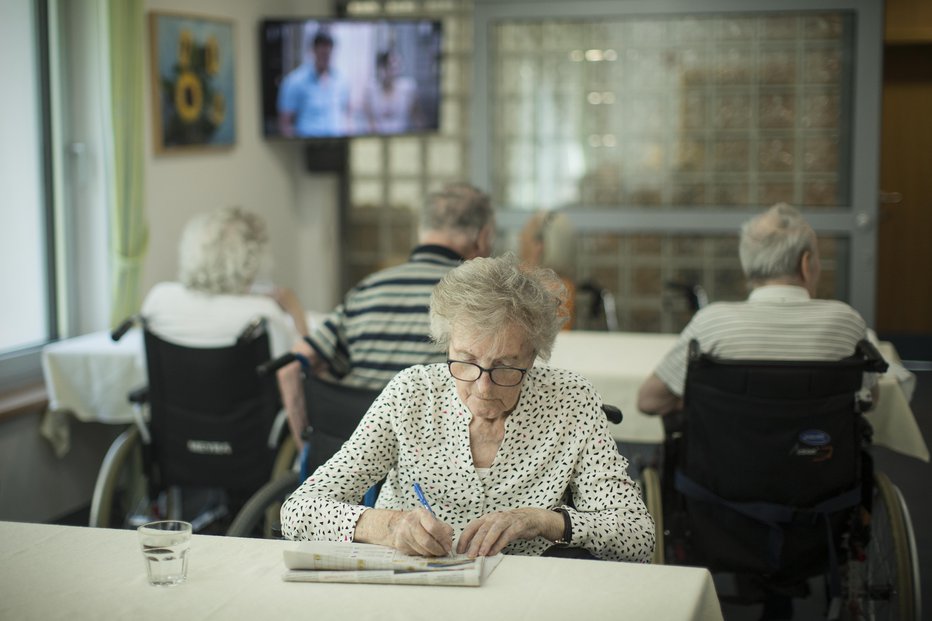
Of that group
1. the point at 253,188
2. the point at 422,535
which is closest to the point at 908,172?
the point at 253,188

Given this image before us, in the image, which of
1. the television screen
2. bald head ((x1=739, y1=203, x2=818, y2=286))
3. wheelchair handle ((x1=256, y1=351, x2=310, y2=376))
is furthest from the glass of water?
the television screen

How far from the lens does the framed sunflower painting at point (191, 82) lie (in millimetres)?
4910

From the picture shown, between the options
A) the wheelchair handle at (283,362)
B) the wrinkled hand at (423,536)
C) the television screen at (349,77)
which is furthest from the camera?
the television screen at (349,77)

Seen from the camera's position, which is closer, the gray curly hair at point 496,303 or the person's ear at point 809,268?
the gray curly hair at point 496,303

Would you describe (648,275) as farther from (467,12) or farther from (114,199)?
(114,199)

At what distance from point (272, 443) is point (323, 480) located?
1.30 m

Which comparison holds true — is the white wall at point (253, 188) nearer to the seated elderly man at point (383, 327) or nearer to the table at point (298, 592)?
the seated elderly man at point (383, 327)

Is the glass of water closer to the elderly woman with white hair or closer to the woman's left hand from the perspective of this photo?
the woman's left hand

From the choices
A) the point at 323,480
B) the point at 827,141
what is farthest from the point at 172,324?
the point at 827,141

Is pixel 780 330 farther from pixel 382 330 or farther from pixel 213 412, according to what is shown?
pixel 213 412

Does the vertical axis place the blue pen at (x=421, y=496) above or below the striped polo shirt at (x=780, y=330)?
below

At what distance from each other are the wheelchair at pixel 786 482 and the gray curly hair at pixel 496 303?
72 centimetres

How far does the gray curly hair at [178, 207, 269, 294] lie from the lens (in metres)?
3.51

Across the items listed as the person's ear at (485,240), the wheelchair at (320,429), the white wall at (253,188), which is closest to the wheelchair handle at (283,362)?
the wheelchair at (320,429)
